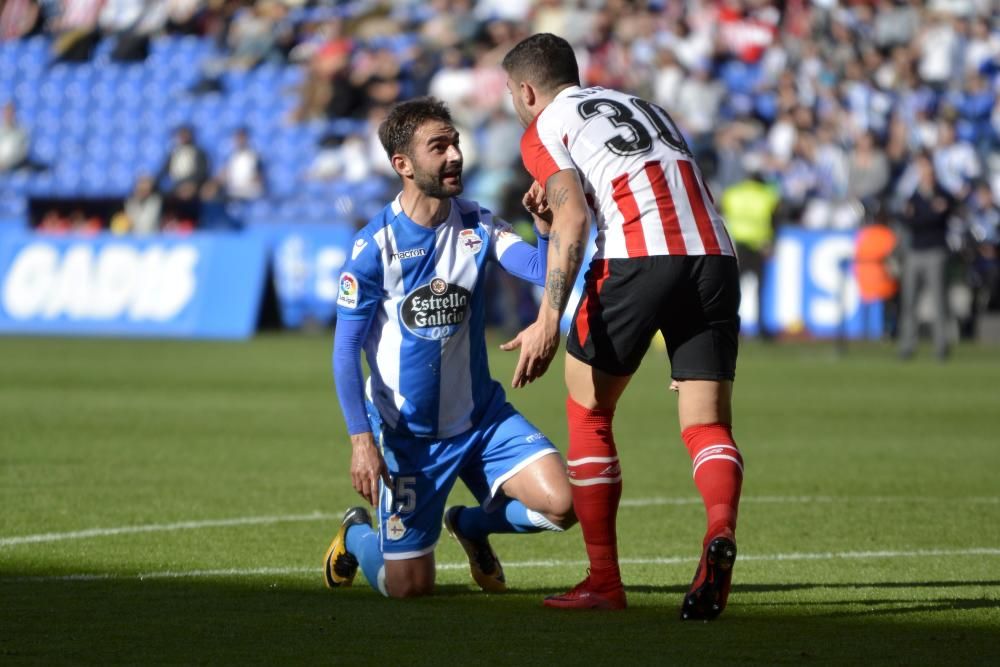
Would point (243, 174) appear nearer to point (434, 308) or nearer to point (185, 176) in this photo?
point (185, 176)

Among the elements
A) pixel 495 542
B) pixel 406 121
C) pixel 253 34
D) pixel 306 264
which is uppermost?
pixel 253 34

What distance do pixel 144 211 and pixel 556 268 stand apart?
19.9m

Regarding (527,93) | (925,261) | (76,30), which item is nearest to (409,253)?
(527,93)

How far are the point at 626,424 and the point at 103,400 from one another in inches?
173

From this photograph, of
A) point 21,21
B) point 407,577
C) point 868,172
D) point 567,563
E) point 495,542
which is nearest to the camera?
point 407,577

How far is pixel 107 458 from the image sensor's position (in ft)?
35.1

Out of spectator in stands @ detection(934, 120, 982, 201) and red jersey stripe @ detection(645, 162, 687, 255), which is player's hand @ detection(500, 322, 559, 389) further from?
spectator in stands @ detection(934, 120, 982, 201)

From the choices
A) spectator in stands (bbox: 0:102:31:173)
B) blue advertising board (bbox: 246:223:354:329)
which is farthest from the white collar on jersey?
spectator in stands (bbox: 0:102:31:173)

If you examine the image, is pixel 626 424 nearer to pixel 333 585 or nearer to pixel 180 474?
pixel 180 474

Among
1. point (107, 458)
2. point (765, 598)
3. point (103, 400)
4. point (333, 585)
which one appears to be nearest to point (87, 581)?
point (333, 585)

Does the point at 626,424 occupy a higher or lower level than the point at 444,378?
lower

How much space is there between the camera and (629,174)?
5789mm

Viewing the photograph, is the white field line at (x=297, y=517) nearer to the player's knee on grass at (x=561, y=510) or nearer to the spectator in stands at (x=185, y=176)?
the player's knee on grass at (x=561, y=510)

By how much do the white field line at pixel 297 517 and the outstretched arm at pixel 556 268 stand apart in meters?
2.80
